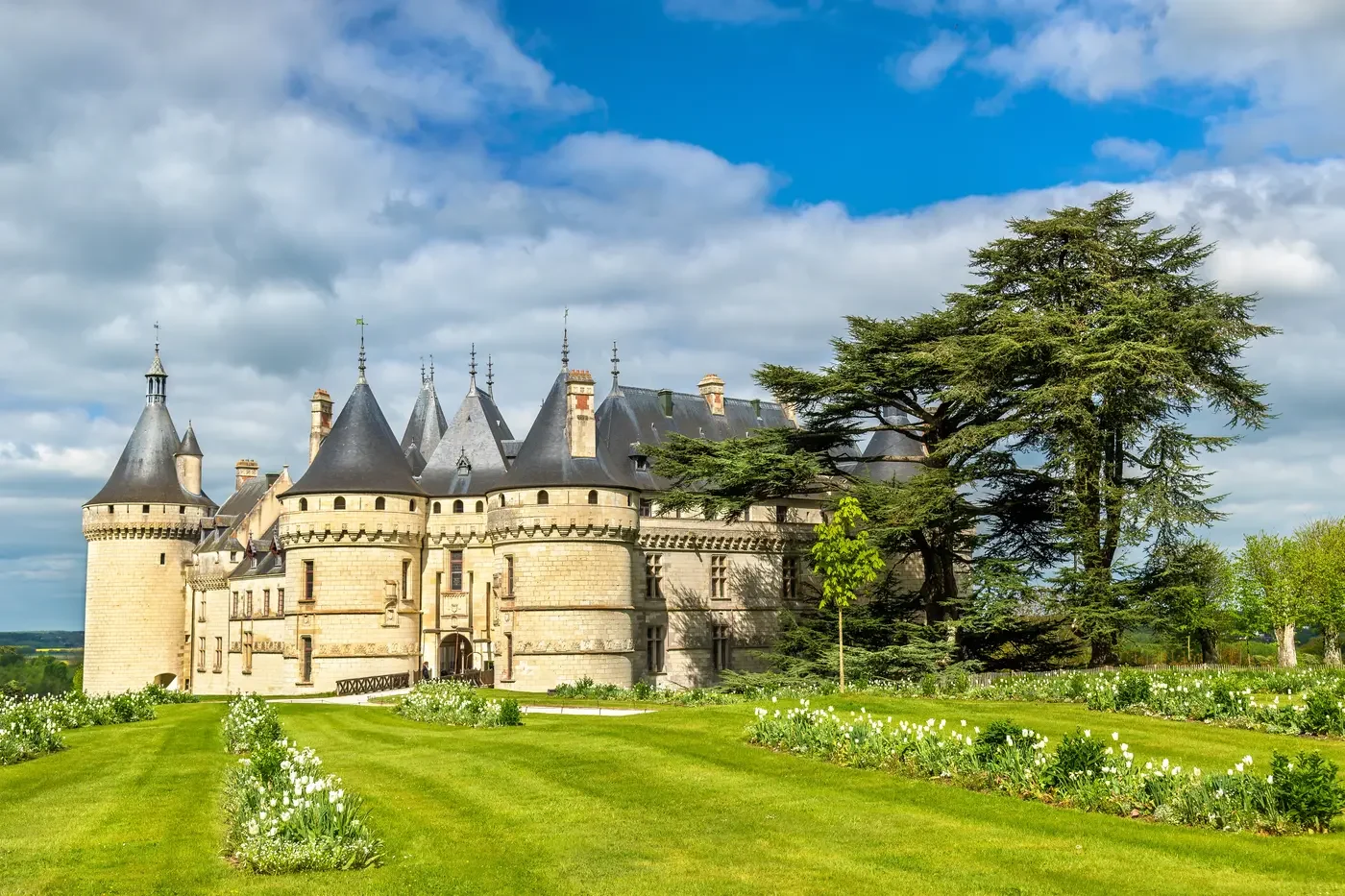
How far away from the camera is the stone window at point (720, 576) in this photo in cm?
4709

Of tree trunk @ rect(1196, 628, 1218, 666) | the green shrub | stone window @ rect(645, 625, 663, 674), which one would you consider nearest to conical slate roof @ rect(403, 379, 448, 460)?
stone window @ rect(645, 625, 663, 674)

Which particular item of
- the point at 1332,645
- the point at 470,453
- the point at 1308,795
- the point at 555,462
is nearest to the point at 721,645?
the point at 555,462

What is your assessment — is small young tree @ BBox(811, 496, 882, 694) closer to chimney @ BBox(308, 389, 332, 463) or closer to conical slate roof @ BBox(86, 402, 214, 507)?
chimney @ BBox(308, 389, 332, 463)

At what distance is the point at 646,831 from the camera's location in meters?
13.0

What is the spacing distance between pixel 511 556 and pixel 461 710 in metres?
16.3

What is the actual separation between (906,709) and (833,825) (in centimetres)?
1101

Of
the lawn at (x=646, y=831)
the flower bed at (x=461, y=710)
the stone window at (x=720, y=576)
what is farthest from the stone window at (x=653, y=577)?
the lawn at (x=646, y=831)

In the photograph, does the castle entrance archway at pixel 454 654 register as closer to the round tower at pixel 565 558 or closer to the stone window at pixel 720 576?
the round tower at pixel 565 558

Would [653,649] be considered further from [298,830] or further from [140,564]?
[298,830]

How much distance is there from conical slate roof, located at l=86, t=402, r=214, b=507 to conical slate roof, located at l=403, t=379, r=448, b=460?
16392 millimetres

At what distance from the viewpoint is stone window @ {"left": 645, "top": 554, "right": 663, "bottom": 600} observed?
1768 inches

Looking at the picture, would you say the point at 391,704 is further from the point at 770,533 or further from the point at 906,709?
the point at 770,533

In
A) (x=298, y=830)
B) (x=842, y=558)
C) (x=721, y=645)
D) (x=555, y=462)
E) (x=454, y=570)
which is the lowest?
(x=721, y=645)

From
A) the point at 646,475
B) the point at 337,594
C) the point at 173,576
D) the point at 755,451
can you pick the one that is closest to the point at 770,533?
the point at 646,475
